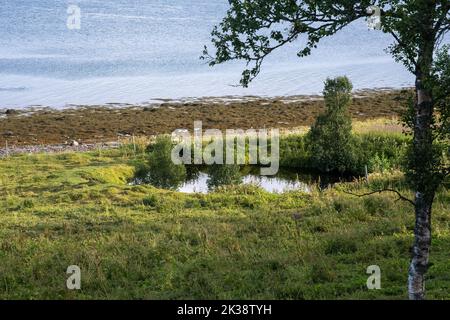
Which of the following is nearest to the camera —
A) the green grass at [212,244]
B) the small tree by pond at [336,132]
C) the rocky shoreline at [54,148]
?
the green grass at [212,244]

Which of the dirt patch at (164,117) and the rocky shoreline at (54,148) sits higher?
the dirt patch at (164,117)

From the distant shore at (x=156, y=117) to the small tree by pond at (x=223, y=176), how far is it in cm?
2022

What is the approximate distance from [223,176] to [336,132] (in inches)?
413

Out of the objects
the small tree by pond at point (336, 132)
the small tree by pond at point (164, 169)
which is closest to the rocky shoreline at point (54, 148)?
the small tree by pond at point (164, 169)

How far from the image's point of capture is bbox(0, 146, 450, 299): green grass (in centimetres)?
1593

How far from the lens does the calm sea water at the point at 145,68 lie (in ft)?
332

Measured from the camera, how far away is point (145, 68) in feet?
440

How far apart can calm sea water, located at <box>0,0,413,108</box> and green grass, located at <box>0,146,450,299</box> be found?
207 ft

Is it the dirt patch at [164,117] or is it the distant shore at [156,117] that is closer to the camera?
the distant shore at [156,117]

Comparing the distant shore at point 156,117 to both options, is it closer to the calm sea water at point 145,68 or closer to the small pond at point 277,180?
the calm sea water at point 145,68

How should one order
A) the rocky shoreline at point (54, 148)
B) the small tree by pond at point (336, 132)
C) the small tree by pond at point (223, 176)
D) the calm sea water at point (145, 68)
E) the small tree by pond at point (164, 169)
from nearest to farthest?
the small tree by pond at point (223, 176) < the small tree by pond at point (164, 169) < the small tree by pond at point (336, 132) < the rocky shoreline at point (54, 148) < the calm sea water at point (145, 68)

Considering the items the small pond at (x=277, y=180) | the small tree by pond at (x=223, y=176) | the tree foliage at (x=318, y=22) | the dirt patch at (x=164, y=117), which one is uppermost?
the tree foliage at (x=318, y=22)
